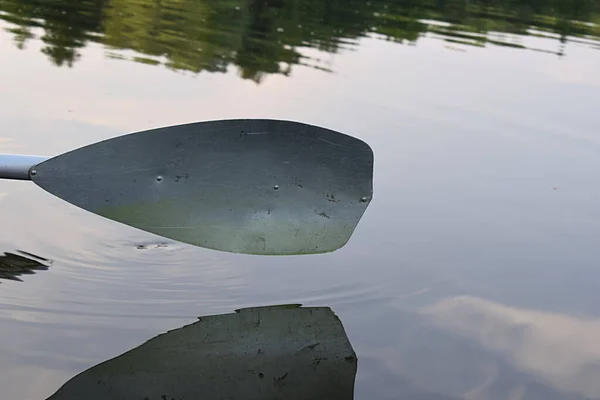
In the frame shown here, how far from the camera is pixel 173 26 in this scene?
7.38m

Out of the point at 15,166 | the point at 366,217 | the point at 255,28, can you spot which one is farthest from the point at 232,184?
the point at 255,28

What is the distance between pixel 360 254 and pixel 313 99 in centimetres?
236

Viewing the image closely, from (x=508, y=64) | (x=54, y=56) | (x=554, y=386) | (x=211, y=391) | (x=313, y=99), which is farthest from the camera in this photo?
(x=508, y=64)

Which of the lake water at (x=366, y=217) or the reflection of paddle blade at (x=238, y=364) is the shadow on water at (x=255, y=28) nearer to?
the lake water at (x=366, y=217)

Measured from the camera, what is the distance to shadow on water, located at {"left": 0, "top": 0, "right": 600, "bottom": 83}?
19.7 feet

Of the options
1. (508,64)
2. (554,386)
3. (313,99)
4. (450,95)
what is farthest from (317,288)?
(508,64)

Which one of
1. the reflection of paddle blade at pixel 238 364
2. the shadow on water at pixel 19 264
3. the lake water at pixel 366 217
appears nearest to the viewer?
the reflection of paddle blade at pixel 238 364

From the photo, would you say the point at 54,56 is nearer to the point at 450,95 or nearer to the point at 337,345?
the point at 450,95

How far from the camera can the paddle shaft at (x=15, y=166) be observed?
7.87 ft

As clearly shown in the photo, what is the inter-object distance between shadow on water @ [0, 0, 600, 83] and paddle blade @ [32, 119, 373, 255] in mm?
3028

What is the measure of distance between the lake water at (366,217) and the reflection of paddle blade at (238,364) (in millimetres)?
51

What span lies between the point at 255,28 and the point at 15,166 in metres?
5.59

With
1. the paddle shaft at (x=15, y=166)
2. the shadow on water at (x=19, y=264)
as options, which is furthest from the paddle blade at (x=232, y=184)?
the shadow on water at (x=19, y=264)

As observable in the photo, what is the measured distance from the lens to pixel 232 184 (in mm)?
2484
